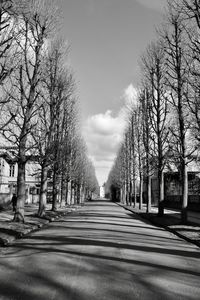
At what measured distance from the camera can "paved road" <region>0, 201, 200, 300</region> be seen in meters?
4.95

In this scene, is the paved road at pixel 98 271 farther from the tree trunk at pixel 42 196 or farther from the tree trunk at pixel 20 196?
the tree trunk at pixel 42 196

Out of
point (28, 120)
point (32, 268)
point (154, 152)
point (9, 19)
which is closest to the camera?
point (32, 268)

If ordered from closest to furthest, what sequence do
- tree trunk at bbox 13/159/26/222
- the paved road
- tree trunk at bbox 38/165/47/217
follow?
the paved road
tree trunk at bbox 13/159/26/222
tree trunk at bbox 38/165/47/217

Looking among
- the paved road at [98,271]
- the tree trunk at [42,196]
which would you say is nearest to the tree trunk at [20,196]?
the tree trunk at [42,196]

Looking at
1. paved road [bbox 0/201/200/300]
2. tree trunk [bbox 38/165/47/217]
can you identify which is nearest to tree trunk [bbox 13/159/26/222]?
tree trunk [bbox 38/165/47/217]

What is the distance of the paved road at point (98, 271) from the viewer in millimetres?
4945

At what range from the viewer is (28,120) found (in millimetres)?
16391

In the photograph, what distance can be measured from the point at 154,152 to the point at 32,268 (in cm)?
1934

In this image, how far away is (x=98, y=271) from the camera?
20.8ft

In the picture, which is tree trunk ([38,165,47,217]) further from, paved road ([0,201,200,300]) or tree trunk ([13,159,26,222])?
paved road ([0,201,200,300])

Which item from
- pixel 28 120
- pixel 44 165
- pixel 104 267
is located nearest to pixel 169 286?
pixel 104 267

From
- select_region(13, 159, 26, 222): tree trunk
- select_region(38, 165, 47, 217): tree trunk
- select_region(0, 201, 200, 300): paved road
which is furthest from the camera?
select_region(38, 165, 47, 217): tree trunk

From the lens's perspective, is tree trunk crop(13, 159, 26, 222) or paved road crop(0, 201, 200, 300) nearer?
paved road crop(0, 201, 200, 300)

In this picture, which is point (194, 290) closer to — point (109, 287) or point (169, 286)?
point (169, 286)
